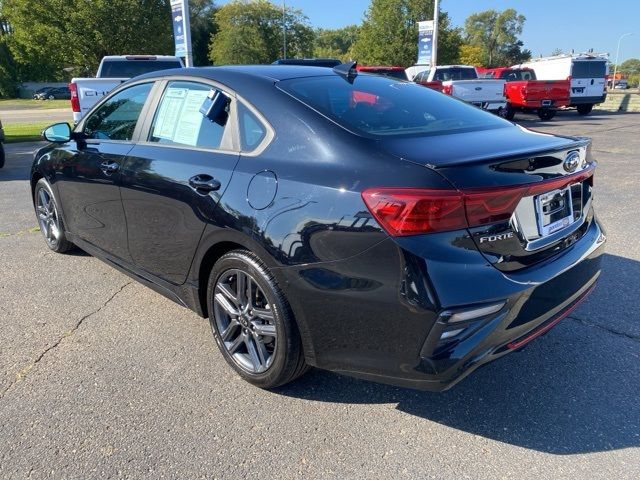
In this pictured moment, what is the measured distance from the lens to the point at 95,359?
126 inches

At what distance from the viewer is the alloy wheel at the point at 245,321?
2756 mm

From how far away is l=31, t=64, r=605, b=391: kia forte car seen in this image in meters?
2.17

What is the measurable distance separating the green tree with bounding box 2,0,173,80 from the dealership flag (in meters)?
15.3

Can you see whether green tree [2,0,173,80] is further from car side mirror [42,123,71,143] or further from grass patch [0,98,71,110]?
car side mirror [42,123,71,143]

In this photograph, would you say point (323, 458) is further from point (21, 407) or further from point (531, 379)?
point (21, 407)

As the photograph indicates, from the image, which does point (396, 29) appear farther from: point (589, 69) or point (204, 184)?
point (204, 184)

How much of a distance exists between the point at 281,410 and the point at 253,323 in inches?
18.3

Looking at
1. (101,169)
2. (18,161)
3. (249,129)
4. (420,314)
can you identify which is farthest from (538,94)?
(420,314)

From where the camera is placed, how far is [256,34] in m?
52.3

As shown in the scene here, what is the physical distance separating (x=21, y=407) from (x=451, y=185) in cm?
240

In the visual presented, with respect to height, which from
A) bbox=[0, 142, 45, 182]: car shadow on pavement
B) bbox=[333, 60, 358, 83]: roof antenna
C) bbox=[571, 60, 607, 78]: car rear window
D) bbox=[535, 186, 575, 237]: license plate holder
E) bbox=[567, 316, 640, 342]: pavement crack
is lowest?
bbox=[567, 316, 640, 342]: pavement crack

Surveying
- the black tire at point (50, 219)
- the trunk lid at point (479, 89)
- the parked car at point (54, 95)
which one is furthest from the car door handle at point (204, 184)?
the parked car at point (54, 95)

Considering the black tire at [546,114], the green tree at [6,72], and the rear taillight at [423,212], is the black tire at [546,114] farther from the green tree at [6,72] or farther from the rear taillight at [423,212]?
the green tree at [6,72]

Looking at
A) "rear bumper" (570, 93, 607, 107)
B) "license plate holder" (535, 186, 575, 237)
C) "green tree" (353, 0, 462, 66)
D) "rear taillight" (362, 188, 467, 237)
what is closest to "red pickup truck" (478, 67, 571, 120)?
"rear bumper" (570, 93, 607, 107)
